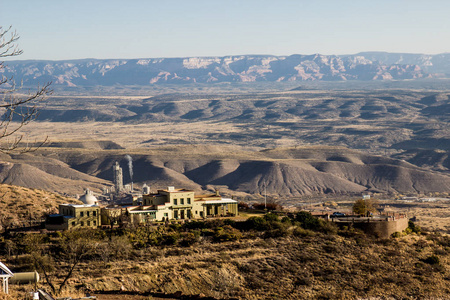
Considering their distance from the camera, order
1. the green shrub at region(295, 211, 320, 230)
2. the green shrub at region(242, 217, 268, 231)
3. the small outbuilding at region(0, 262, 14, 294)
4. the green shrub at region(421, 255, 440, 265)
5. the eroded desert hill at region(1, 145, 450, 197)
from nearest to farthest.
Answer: the small outbuilding at region(0, 262, 14, 294) → the green shrub at region(421, 255, 440, 265) → the green shrub at region(242, 217, 268, 231) → the green shrub at region(295, 211, 320, 230) → the eroded desert hill at region(1, 145, 450, 197)

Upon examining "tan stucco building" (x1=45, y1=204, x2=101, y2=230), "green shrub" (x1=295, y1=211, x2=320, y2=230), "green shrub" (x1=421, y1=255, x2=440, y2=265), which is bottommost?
"green shrub" (x1=421, y1=255, x2=440, y2=265)

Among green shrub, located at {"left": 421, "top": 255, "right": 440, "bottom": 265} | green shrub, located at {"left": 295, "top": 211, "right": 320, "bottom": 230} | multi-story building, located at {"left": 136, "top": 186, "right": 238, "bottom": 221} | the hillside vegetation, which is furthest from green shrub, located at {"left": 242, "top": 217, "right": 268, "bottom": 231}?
green shrub, located at {"left": 421, "top": 255, "right": 440, "bottom": 265}

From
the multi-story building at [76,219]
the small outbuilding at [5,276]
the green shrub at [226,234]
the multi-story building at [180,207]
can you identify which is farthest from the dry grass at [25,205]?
the small outbuilding at [5,276]

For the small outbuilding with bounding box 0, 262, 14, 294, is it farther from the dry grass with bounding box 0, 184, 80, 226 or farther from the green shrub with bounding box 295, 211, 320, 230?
the green shrub with bounding box 295, 211, 320, 230

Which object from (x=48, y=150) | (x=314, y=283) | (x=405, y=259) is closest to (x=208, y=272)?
(x=314, y=283)

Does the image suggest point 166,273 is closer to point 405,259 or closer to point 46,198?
point 405,259

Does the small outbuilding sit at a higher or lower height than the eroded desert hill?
higher

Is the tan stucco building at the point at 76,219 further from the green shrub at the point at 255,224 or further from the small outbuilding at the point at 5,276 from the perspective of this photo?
the small outbuilding at the point at 5,276

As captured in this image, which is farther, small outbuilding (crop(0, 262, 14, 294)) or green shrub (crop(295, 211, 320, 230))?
green shrub (crop(295, 211, 320, 230))

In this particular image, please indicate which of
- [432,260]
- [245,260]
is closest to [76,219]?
[245,260]
